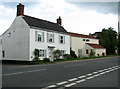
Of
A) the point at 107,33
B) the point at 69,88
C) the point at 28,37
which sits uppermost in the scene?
the point at 107,33

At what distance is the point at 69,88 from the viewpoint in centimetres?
656

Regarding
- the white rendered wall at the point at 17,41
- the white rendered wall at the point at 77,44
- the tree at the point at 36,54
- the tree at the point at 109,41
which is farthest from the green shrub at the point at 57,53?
the tree at the point at 109,41

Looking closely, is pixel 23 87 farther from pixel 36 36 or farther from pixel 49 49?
pixel 49 49

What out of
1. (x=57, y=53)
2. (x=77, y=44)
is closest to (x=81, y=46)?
(x=77, y=44)

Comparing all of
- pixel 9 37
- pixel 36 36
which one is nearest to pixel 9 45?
pixel 9 37

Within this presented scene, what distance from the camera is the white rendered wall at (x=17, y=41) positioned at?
2462 cm

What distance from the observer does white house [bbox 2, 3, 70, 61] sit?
24438 mm

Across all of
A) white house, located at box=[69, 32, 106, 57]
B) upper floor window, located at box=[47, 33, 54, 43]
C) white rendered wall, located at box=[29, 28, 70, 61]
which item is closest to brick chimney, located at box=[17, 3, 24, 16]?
white rendered wall, located at box=[29, 28, 70, 61]

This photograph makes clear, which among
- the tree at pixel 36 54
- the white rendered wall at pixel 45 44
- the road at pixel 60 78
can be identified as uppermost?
the white rendered wall at pixel 45 44

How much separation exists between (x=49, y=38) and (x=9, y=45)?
7.58 m

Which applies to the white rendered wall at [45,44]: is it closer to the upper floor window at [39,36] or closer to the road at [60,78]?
the upper floor window at [39,36]

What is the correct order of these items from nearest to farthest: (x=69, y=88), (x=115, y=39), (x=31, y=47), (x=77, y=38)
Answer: (x=69, y=88) < (x=31, y=47) < (x=77, y=38) < (x=115, y=39)

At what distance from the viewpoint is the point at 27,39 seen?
2438cm

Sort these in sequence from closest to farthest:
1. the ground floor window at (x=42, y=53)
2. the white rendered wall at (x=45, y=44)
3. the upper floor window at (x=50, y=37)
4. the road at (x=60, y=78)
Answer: the road at (x=60, y=78) → the white rendered wall at (x=45, y=44) → the ground floor window at (x=42, y=53) → the upper floor window at (x=50, y=37)
